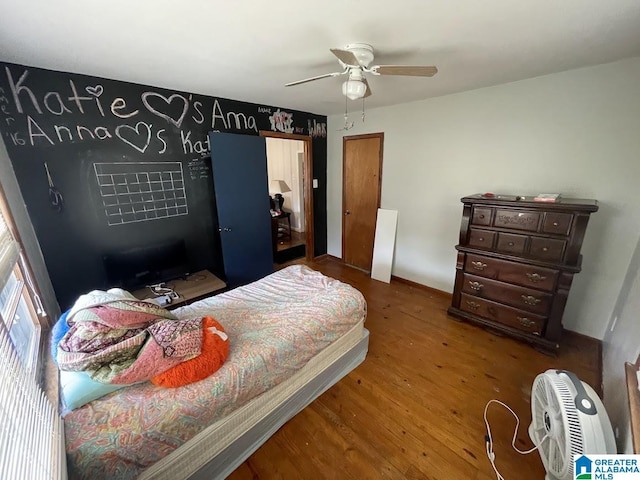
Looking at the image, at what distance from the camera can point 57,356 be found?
1148 mm

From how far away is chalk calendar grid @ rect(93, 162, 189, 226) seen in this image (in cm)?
233

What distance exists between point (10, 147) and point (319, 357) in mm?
2708

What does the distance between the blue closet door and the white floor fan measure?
2.90 m

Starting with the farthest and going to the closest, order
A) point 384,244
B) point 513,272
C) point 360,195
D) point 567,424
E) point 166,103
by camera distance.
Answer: point 360,195 → point 384,244 → point 166,103 → point 513,272 → point 567,424

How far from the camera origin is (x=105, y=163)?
227 cm

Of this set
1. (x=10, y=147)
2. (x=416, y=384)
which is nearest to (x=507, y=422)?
(x=416, y=384)

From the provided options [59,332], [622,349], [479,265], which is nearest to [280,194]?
[479,265]

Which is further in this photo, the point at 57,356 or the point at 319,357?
the point at 319,357

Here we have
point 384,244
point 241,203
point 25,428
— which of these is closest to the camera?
point 25,428

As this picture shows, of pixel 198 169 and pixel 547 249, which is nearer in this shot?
pixel 547 249

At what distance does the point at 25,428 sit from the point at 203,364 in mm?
580

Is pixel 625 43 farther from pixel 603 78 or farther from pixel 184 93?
pixel 184 93

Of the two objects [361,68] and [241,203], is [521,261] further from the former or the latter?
[241,203]

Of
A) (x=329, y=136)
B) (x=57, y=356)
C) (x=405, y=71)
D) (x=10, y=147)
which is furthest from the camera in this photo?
(x=329, y=136)
